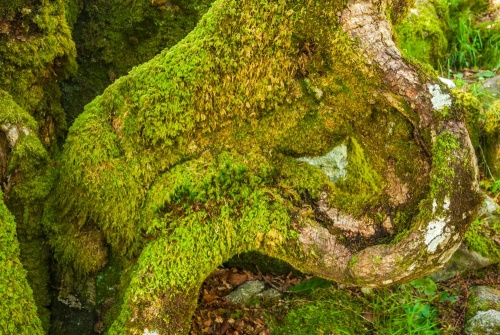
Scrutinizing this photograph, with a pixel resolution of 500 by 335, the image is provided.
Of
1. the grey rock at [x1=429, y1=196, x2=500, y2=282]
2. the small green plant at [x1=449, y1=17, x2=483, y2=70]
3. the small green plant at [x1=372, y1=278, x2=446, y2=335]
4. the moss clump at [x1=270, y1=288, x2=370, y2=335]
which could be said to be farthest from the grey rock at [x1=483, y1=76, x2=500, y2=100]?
the moss clump at [x1=270, y1=288, x2=370, y2=335]

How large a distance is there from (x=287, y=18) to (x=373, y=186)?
5.55ft

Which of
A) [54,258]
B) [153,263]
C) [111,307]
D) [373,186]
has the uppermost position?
[54,258]

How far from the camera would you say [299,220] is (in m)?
2.50

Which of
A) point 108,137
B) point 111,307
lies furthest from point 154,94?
point 111,307

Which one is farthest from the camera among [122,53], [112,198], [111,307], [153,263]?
[122,53]

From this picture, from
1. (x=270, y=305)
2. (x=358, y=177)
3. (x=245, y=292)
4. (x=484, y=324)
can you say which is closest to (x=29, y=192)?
(x=245, y=292)

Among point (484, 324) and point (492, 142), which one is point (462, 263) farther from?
point (492, 142)

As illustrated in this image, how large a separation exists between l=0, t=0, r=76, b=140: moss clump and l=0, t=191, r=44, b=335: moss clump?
87cm

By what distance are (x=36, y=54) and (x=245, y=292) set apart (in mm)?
2273

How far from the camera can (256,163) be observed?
8.89 ft

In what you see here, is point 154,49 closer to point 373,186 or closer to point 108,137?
point 108,137

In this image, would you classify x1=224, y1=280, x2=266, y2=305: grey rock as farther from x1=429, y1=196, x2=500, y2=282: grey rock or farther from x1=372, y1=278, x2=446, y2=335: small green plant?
x1=429, y1=196, x2=500, y2=282: grey rock

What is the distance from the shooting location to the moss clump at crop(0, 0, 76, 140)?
2693 millimetres

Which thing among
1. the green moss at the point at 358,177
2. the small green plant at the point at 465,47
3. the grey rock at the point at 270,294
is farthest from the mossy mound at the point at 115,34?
the small green plant at the point at 465,47
